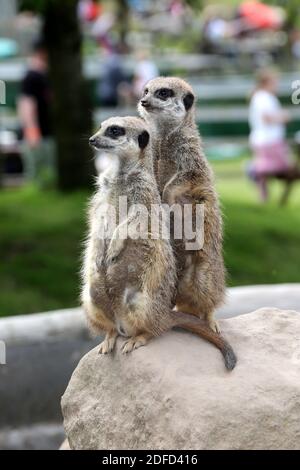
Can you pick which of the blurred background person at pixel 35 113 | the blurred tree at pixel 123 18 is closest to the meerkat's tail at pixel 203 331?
the blurred tree at pixel 123 18

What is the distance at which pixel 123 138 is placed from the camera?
14.2 ft

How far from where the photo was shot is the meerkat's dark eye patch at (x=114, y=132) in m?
4.34

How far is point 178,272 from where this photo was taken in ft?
15.1

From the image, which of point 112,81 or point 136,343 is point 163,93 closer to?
point 136,343

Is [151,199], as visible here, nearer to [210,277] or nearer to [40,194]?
[210,277]

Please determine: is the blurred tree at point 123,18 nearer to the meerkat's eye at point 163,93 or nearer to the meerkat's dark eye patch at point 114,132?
the meerkat's eye at point 163,93

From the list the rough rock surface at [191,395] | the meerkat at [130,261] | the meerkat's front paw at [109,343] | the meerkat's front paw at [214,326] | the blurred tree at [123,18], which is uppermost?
the blurred tree at [123,18]

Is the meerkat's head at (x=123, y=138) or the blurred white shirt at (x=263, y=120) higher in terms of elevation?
the meerkat's head at (x=123, y=138)

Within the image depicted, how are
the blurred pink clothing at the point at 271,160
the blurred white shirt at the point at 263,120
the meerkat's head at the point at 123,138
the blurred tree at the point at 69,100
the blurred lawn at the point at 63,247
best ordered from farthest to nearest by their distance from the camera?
the blurred white shirt at the point at 263,120 → the blurred pink clothing at the point at 271,160 → the blurred tree at the point at 69,100 → the blurred lawn at the point at 63,247 → the meerkat's head at the point at 123,138

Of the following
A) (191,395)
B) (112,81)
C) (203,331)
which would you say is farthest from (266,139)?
(191,395)

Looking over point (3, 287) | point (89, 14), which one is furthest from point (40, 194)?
point (89, 14)

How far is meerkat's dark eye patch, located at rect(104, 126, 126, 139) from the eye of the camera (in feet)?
14.3

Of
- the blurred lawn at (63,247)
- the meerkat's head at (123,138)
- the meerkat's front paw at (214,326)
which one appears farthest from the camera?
the blurred lawn at (63,247)

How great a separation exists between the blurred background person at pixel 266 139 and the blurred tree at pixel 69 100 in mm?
3865
